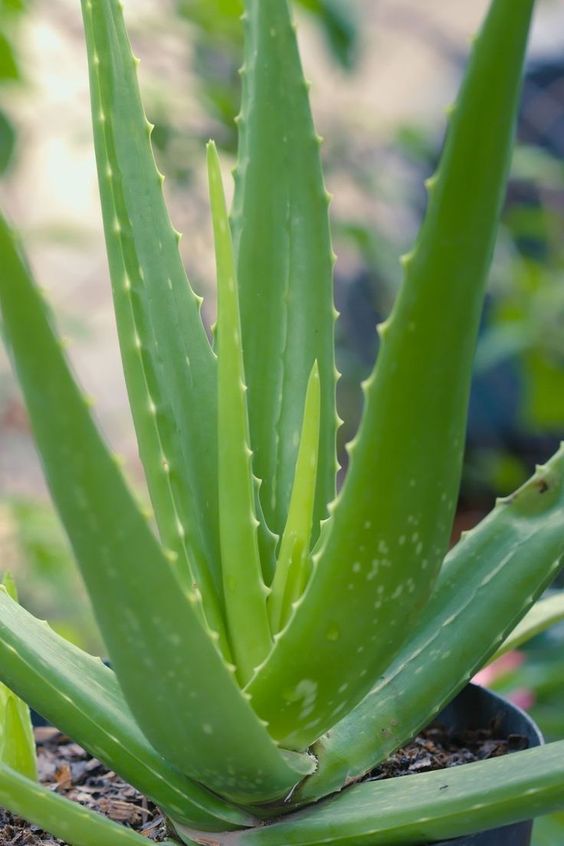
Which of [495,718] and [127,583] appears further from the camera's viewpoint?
[495,718]

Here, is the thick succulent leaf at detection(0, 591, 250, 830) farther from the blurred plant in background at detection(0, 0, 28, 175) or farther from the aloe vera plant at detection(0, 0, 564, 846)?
the blurred plant in background at detection(0, 0, 28, 175)

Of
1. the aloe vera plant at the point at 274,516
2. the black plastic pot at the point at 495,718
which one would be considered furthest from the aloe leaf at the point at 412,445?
the black plastic pot at the point at 495,718

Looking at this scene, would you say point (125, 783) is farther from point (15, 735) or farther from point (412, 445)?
point (412, 445)

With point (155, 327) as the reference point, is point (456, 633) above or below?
below

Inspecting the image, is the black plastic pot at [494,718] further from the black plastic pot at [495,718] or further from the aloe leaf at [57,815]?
the aloe leaf at [57,815]

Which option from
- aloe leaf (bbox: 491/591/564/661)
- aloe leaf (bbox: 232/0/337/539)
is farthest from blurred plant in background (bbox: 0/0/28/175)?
aloe leaf (bbox: 491/591/564/661)

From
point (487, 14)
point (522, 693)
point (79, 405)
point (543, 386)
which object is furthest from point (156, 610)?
point (543, 386)

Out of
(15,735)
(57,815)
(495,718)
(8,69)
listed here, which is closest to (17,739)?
(15,735)
